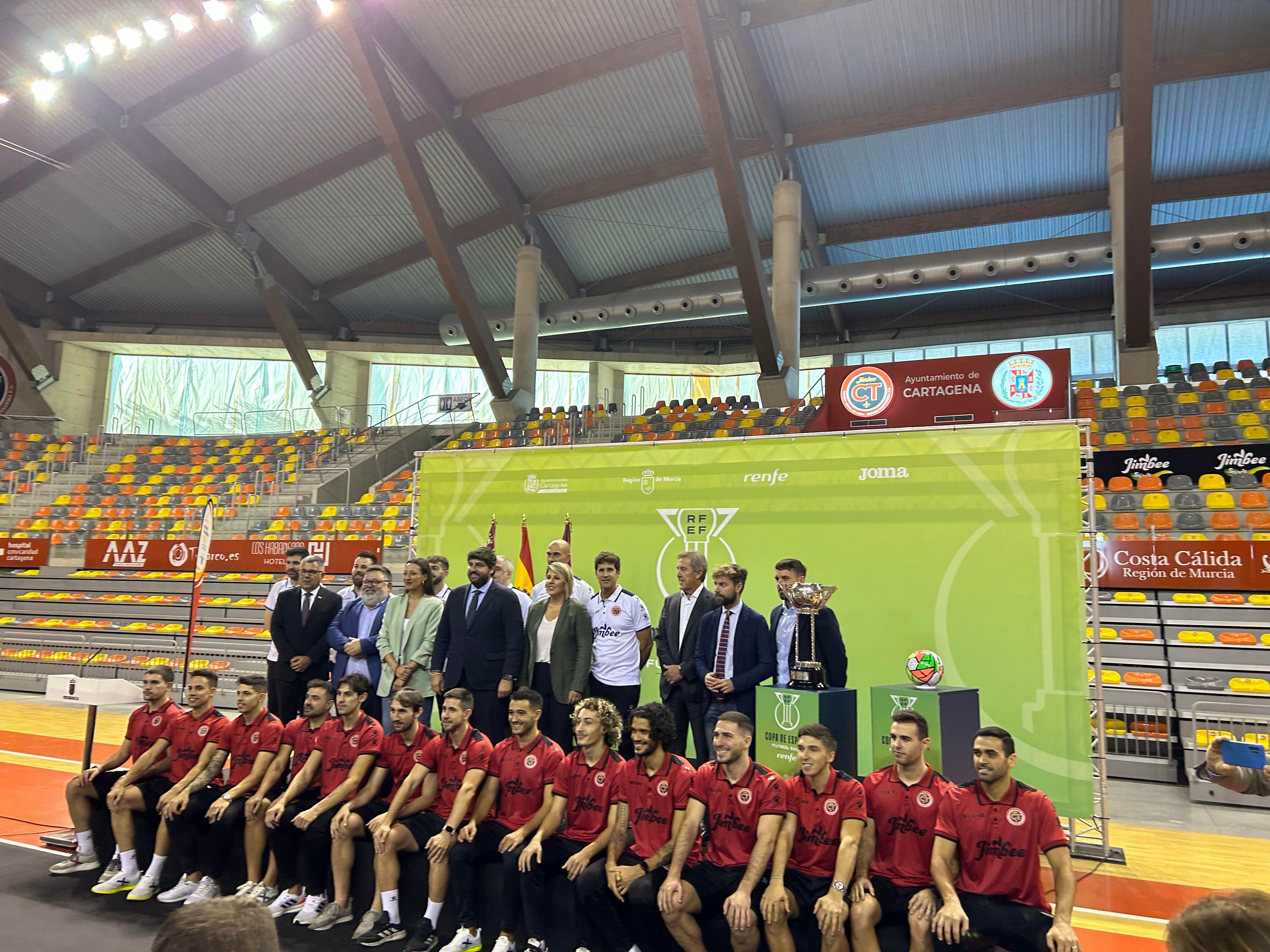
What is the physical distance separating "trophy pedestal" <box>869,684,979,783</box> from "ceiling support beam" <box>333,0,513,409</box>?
1530 centimetres

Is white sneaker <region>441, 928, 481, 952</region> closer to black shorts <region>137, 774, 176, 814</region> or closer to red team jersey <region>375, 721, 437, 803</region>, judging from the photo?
red team jersey <region>375, 721, 437, 803</region>

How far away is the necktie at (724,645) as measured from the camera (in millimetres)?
5934

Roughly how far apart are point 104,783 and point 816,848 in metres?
5.01

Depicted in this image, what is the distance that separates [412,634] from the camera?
674 cm

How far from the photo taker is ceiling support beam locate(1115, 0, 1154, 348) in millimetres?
13172

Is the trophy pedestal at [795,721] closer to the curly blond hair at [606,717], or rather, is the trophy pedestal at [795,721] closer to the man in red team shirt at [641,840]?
the man in red team shirt at [641,840]

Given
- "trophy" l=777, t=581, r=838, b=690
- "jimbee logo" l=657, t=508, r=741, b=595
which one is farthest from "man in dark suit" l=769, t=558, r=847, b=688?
"jimbee logo" l=657, t=508, r=741, b=595

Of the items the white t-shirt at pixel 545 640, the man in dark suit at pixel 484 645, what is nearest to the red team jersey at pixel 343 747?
the man in dark suit at pixel 484 645

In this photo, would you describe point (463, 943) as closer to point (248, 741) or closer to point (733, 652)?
point (248, 741)

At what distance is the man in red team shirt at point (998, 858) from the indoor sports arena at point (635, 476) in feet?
0.08

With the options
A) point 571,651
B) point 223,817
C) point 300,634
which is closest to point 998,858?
point 571,651

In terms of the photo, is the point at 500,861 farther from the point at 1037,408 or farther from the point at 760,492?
the point at 1037,408

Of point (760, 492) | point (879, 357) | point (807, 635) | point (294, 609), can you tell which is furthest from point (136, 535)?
point (879, 357)

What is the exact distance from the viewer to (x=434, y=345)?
2664 cm
